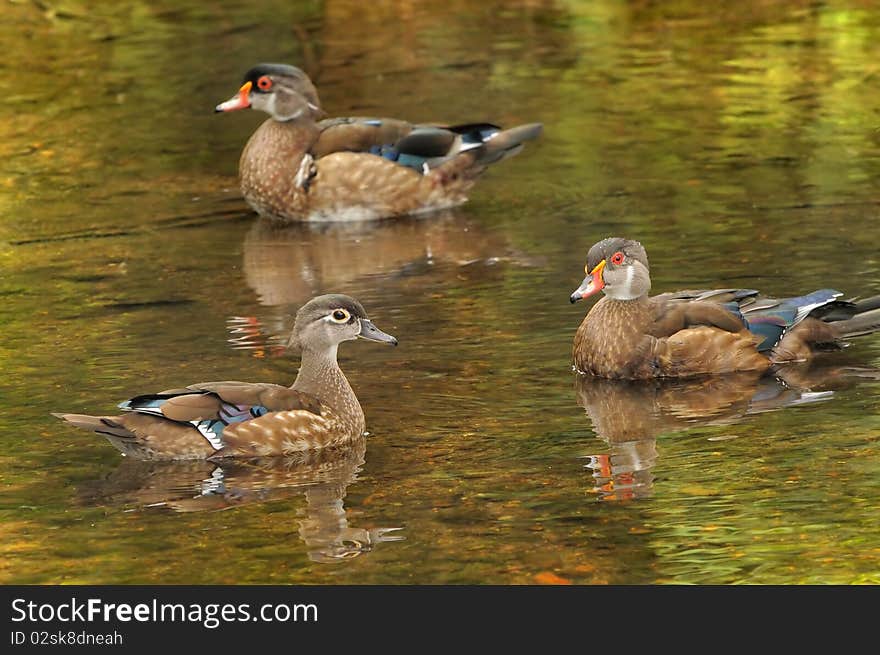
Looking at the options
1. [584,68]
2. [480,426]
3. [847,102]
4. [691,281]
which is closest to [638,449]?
[480,426]

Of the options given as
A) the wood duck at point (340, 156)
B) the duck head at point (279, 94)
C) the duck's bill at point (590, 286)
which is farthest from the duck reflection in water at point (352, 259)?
the duck's bill at point (590, 286)

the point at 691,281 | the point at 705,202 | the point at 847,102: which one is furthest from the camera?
the point at 847,102

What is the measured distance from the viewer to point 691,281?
→ 15242mm

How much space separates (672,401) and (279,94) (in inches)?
277

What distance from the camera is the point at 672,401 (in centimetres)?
1258

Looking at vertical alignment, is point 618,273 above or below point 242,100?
below

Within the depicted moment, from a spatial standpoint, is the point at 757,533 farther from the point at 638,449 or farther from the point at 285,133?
the point at 285,133

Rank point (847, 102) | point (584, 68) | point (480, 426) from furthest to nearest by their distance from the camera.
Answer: point (584, 68) → point (847, 102) → point (480, 426)

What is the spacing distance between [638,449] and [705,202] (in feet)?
22.1

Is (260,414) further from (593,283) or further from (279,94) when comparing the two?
(279,94)

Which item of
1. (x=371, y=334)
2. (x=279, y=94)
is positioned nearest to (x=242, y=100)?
(x=279, y=94)

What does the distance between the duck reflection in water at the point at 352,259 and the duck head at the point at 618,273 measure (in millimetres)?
2407

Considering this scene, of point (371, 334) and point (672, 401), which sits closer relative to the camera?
→ point (371, 334)

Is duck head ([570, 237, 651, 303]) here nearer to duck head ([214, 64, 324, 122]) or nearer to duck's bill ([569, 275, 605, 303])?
duck's bill ([569, 275, 605, 303])
